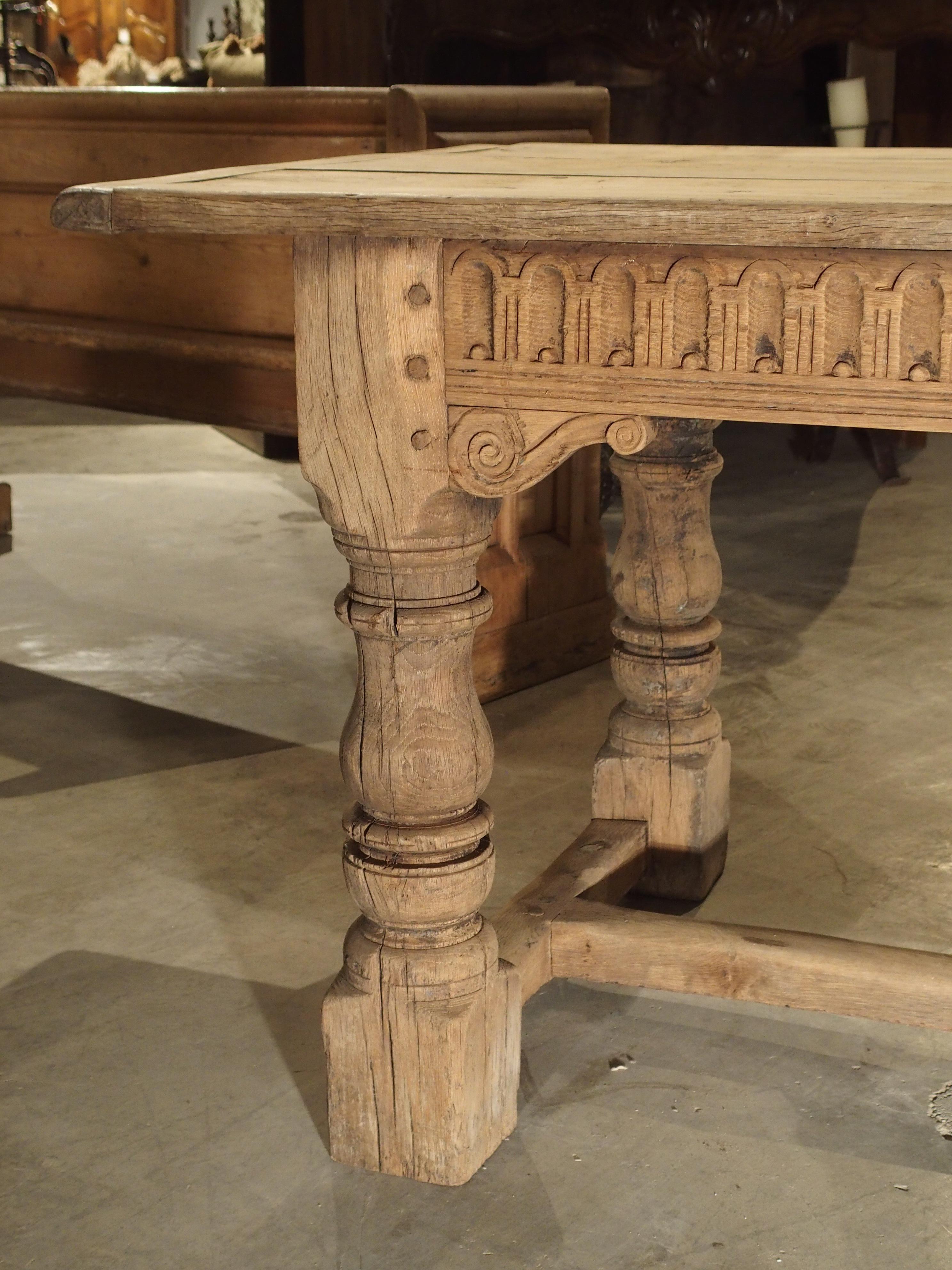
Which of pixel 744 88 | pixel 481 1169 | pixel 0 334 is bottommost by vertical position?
pixel 481 1169

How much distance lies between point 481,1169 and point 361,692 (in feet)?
1.71

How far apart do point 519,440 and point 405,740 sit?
32cm

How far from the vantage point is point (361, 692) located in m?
1.67

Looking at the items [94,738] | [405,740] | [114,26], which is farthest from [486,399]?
[114,26]

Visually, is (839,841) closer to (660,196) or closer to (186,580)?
(660,196)

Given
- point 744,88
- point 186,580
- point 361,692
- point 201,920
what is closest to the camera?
point 361,692

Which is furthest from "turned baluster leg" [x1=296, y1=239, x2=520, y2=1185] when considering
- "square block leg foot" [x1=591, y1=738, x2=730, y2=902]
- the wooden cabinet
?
the wooden cabinet

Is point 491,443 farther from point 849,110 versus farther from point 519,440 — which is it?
point 849,110

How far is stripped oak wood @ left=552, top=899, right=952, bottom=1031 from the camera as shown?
1.82 metres

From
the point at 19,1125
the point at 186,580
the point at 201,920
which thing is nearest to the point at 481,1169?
the point at 19,1125

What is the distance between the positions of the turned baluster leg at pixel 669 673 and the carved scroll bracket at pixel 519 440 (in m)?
0.64

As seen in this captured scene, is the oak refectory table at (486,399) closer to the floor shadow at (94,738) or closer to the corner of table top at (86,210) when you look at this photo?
the corner of table top at (86,210)

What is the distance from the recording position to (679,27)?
5184mm

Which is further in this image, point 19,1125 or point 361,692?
point 19,1125
